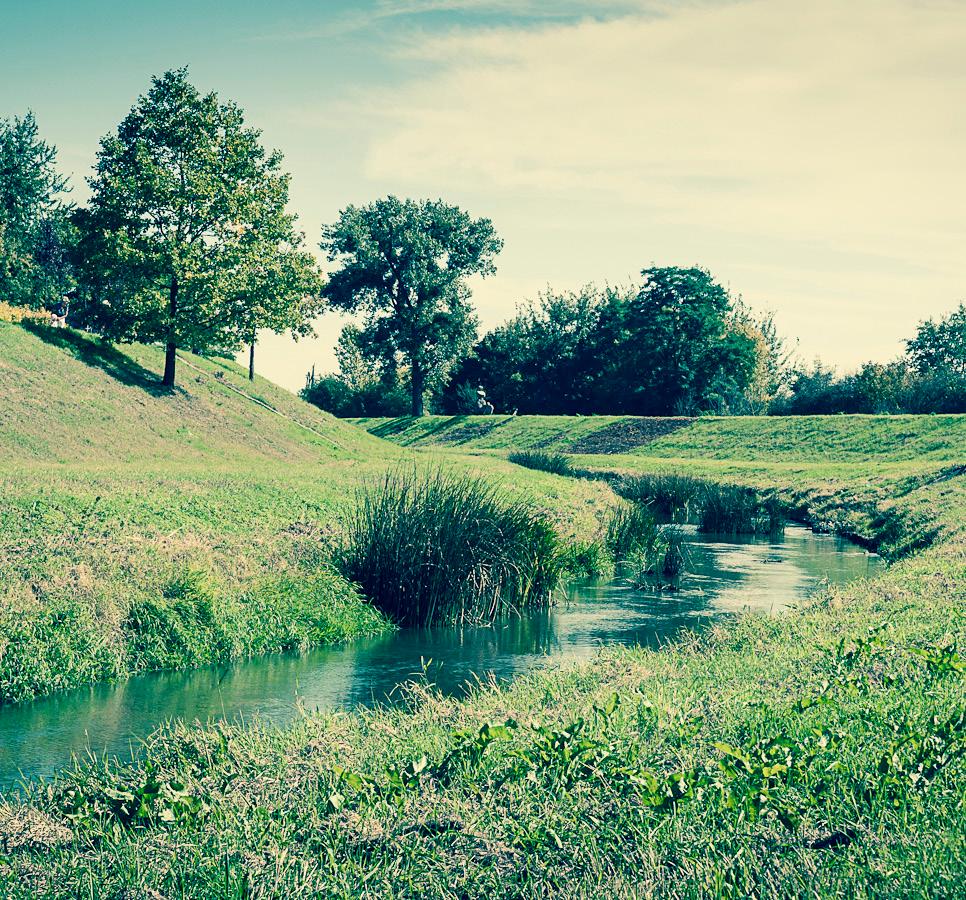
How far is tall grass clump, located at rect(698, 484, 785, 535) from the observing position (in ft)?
92.0

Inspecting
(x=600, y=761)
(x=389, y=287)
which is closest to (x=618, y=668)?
(x=600, y=761)

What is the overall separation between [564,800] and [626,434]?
56.5m

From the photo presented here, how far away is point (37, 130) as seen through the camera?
249 ft

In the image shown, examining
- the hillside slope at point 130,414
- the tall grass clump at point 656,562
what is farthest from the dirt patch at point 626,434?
the tall grass clump at point 656,562

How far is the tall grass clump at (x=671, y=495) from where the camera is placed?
101 ft

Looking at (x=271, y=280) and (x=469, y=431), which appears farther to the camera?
(x=469, y=431)

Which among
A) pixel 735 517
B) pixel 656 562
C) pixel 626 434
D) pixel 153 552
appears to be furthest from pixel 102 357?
pixel 153 552

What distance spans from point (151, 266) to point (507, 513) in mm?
30727

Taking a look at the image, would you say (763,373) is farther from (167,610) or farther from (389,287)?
(167,610)

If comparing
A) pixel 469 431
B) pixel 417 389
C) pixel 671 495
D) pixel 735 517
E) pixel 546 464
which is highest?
pixel 417 389

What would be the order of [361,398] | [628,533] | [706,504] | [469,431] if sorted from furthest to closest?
[361,398] → [469,431] → [706,504] → [628,533]

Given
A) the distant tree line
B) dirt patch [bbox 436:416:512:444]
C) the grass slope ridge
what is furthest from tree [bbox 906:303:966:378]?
the grass slope ridge

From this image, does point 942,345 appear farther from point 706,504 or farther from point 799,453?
point 706,504

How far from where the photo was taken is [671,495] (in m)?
31.1
